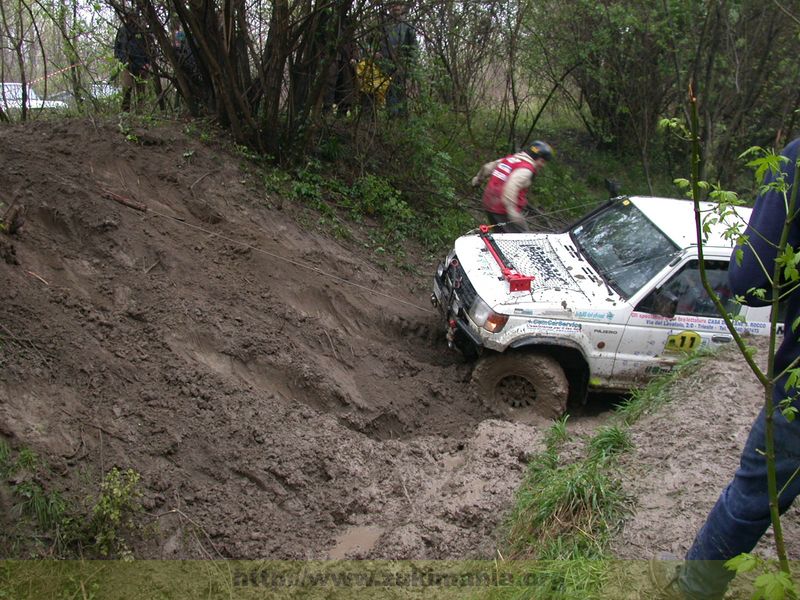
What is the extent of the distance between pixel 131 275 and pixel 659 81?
1039cm

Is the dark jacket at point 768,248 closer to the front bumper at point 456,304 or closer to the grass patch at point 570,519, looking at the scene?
the grass patch at point 570,519

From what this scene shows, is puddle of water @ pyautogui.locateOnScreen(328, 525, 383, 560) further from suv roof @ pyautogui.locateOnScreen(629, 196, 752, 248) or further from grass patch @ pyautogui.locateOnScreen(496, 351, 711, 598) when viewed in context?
suv roof @ pyautogui.locateOnScreen(629, 196, 752, 248)

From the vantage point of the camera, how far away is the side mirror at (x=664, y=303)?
20.7 feet

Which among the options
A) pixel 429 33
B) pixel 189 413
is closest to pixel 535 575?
pixel 189 413

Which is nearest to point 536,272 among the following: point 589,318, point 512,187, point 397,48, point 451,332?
point 589,318

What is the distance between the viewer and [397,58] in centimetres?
991

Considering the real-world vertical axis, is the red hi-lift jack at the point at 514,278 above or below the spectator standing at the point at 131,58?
below

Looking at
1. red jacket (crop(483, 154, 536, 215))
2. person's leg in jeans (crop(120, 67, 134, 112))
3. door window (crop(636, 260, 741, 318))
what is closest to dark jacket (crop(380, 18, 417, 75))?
red jacket (crop(483, 154, 536, 215))

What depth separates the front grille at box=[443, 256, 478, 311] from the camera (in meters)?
6.51

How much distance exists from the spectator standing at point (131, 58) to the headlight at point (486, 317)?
5320mm

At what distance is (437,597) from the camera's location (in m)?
3.77

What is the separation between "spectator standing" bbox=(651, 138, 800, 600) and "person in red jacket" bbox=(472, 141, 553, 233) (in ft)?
17.3

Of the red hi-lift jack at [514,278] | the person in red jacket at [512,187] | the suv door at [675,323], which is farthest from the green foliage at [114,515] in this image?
the person in red jacket at [512,187]

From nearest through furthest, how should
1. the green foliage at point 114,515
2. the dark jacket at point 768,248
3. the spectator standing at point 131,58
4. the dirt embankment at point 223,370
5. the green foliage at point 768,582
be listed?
the green foliage at point 768,582
the dark jacket at point 768,248
the green foliage at point 114,515
the dirt embankment at point 223,370
the spectator standing at point 131,58
